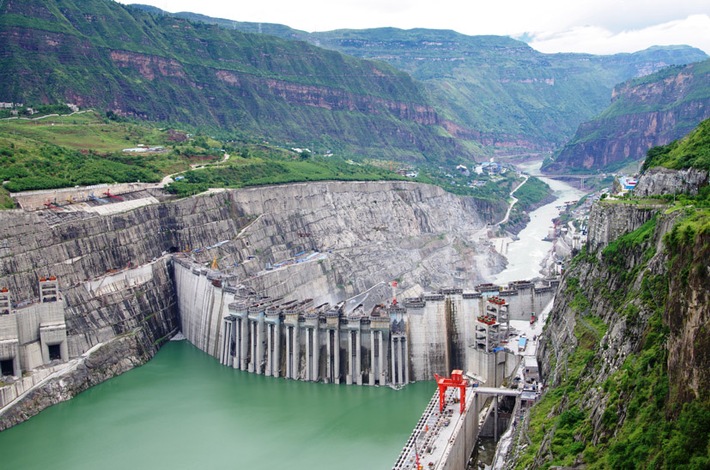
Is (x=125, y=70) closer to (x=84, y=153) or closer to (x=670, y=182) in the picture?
(x=84, y=153)

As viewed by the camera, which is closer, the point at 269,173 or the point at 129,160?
the point at 129,160

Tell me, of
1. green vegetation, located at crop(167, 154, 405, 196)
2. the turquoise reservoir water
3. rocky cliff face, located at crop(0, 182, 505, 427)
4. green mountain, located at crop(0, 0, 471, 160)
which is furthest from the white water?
green mountain, located at crop(0, 0, 471, 160)

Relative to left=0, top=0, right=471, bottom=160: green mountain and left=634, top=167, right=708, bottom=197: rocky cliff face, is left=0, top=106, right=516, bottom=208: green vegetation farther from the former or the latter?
left=634, top=167, right=708, bottom=197: rocky cliff face

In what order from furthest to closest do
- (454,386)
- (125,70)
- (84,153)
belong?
1. (125,70)
2. (84,153)
3. (454,386)

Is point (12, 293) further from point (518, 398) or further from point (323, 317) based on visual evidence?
point (518, 398)

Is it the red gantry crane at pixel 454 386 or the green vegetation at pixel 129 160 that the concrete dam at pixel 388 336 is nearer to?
the red gantry crane at pixel 454 386

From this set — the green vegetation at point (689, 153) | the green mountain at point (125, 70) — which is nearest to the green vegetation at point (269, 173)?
the green mountain at point (125, 70)

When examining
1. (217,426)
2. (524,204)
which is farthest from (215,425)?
(524,204)
